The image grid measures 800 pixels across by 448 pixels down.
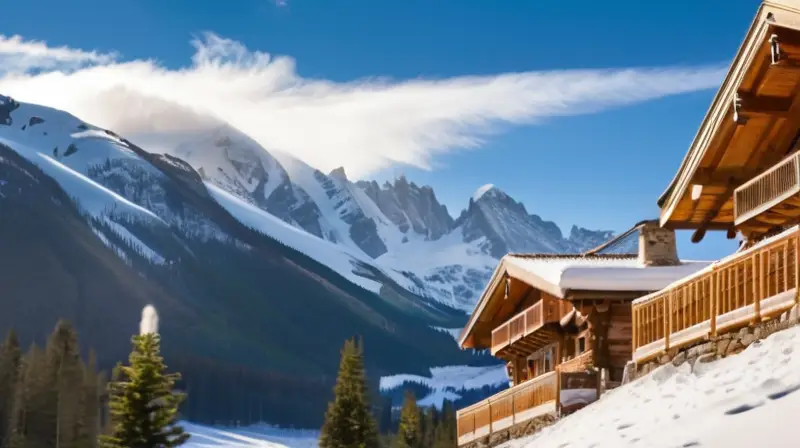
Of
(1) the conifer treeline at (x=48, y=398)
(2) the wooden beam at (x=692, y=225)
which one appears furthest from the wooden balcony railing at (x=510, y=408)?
(1) the conifer treeline at (x=48, y=398)

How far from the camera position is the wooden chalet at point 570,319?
24.4 m

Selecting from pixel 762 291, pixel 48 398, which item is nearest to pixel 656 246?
pixel 762 291

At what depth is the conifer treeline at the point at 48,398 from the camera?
303 feet

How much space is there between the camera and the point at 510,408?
1061 inches

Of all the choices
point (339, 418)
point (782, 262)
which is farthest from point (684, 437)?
point (339, 418)

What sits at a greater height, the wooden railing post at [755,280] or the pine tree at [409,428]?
the pine tree at [409,428]

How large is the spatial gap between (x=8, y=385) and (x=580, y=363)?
8111cm

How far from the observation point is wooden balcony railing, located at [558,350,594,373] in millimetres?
26156

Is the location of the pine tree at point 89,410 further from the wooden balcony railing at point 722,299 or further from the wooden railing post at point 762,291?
the wooden railing post at point 762,291

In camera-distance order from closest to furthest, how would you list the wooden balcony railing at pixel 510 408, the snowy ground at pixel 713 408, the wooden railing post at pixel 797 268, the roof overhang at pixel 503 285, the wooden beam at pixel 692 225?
the snowy ground at pixel 713 408, the wooden railing post at pixel 797 268, the wooden balcony railing at pixel 510 408, the wooden beam at pixel 692 225, the roof overhang at pixel 503 285

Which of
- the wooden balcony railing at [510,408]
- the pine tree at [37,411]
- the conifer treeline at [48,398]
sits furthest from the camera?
the pine tree at [37,411]

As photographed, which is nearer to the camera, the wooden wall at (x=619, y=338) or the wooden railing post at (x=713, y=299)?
the wooden railing post at (x=713, y=299)

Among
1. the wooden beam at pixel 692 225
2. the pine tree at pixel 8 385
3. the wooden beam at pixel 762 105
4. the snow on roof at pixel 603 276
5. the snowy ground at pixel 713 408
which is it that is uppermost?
the pine tree at pixel 8 385

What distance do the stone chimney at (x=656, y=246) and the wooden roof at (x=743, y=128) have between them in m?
2.17
